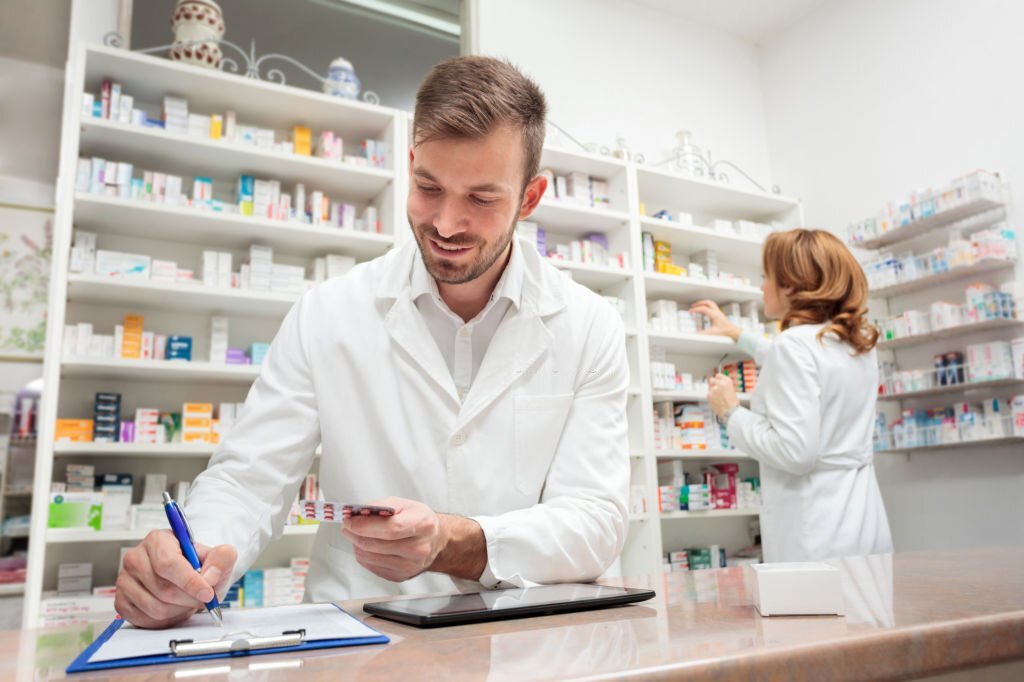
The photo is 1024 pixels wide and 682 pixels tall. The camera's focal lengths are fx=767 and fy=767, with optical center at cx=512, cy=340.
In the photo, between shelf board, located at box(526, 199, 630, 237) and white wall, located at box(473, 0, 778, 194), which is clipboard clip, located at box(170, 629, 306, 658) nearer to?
shelf board, located at box(526, 199, 630, 237)

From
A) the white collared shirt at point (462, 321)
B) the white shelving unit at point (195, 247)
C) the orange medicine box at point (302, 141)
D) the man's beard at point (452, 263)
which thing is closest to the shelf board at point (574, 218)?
the white shelving unit at point (195, 247)

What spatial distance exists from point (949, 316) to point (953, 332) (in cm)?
13

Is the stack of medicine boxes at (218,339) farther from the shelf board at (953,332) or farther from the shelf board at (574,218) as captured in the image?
the shelf board at (953,332)

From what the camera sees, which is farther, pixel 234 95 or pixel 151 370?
pixel 234 95

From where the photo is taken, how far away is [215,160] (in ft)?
11.4

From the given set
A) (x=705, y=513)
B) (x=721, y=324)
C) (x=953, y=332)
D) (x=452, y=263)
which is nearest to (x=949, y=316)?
(x=953, y=332)

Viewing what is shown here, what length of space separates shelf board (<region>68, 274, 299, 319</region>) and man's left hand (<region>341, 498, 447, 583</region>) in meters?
2.54

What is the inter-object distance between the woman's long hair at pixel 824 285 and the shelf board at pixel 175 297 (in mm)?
2057

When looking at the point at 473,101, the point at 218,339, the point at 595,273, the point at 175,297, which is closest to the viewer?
the point at 473,101

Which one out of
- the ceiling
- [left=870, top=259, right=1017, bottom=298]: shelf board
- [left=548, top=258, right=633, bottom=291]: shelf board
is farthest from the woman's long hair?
the ceiling

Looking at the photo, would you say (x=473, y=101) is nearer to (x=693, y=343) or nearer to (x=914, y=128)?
(x=693, y=343)

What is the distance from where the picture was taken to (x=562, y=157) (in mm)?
4293

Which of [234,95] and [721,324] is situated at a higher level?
[234,95]

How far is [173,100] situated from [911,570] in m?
3.42
